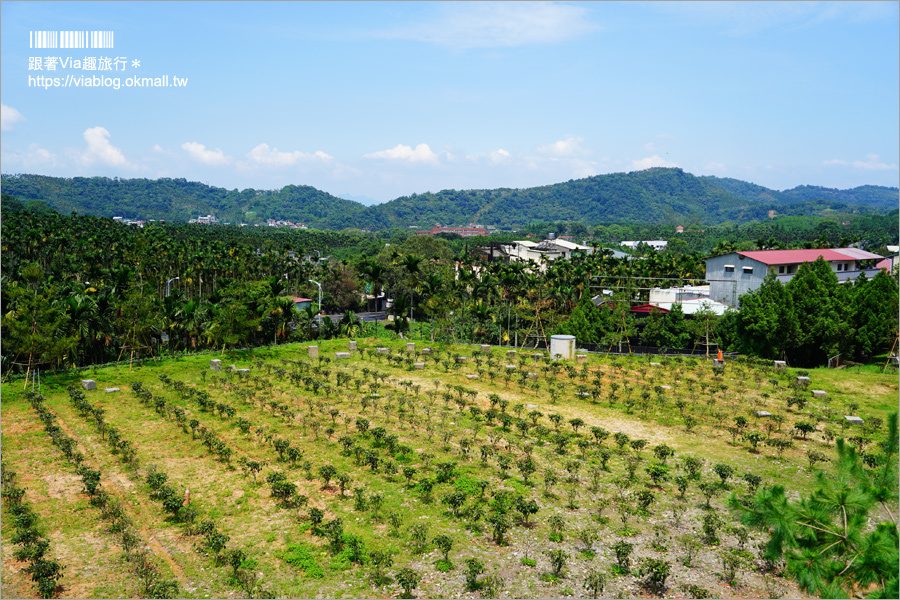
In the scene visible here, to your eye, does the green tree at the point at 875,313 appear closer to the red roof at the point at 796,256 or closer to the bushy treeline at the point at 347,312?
the bushy treeline at the point at 347,312

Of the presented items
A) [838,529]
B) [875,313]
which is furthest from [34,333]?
[875,313]

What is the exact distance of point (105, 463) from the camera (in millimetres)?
16219

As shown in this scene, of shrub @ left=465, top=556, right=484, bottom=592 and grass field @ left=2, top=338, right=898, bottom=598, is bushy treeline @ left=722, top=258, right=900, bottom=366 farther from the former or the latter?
shrub @ left=465, top=556, right=484, bottom=592

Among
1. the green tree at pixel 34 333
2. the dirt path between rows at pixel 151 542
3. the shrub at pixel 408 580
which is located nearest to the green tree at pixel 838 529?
the shrub at pixel 408 580

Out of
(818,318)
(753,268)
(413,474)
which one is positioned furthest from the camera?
(753,268)

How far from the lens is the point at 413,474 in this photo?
1538 cm

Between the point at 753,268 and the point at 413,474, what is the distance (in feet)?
124

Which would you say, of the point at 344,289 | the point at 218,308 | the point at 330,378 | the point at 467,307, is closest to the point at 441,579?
the point at 330,378

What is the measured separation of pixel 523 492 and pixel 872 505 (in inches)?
343

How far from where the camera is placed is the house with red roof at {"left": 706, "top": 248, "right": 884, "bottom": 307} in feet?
145

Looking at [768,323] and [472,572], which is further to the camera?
[768,323]

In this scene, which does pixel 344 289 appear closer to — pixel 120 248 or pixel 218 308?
pixel 120 248

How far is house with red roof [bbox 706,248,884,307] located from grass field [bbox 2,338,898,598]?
1749cm

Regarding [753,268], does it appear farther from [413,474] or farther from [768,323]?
[413,474]
